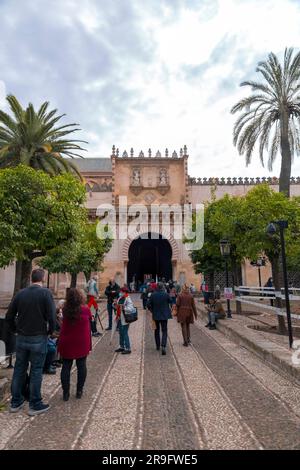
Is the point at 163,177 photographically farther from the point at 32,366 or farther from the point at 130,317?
the point at 32,366

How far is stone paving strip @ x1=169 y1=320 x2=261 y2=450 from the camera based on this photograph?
3.16 m

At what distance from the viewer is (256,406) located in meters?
4.14

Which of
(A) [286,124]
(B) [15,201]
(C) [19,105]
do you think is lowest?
(B) [15,201]

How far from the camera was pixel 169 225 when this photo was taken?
27.5 m

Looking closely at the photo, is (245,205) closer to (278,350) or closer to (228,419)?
(278,350)

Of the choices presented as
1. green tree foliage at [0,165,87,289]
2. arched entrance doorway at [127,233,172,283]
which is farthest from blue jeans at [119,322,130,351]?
arched entrance doorway at [127,233,172,283]

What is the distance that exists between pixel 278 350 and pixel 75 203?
7355 mm

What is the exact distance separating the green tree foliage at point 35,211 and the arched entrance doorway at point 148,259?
67.8 feet

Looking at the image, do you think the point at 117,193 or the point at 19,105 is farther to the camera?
the point at 117,193

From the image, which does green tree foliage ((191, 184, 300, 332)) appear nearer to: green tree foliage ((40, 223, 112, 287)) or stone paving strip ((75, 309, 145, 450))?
stone paving strip ((75, 309, 145, 450))

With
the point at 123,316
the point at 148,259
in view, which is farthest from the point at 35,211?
the point at 148,259

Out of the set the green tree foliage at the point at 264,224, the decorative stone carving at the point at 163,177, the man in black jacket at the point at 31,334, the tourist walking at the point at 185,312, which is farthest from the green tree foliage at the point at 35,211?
the decorative stone carving at the point at 163,177

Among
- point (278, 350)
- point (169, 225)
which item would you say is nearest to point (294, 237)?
point (278, 350)

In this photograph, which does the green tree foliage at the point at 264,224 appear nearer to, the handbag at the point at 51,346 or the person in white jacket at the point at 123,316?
the person in white jacket at the point at 123,316
